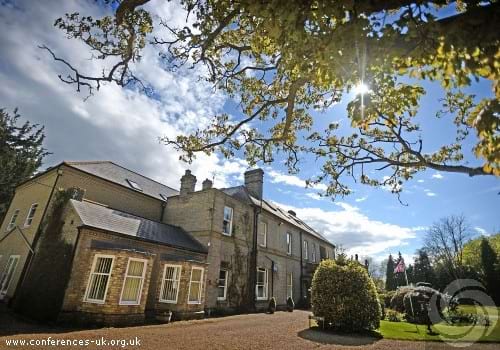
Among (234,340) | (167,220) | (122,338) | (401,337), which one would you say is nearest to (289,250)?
(167,220)

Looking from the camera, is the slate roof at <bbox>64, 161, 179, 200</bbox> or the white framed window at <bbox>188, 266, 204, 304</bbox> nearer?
the white framed window at <bbox>188, 266, 204, 304</bbox>

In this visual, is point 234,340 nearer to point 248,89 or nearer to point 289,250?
point 248,89

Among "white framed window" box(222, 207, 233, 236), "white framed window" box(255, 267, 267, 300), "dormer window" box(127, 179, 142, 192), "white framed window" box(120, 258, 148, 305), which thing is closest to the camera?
"white framed window" box(120, 258, 148, 305)

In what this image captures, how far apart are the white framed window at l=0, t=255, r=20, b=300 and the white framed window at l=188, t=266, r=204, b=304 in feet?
35.0

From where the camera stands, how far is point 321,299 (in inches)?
558

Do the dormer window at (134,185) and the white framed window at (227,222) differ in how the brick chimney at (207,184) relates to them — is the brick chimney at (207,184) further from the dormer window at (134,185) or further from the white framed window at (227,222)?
the dormer window at (134,185)

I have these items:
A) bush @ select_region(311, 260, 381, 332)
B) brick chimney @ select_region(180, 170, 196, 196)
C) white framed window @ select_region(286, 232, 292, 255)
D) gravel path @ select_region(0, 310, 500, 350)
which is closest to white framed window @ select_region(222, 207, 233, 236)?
brick chimney @ select_region(180, 170, 196, 196)

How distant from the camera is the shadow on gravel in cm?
1080

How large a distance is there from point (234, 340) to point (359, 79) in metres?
9.55

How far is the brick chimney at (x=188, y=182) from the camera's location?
22.2 metres

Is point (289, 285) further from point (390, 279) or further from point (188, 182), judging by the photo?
point (390, 279)

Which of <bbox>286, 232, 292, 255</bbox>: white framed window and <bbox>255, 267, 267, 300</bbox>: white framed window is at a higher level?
<bbox>286, 232, 292, 255</bbox>: white framed window

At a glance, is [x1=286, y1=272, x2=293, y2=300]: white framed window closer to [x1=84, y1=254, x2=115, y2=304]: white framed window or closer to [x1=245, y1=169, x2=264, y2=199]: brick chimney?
[x1=245, y1=169, x2=264, y2=199]: brick chimney

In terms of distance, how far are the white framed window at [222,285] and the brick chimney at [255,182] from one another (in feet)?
29.0
